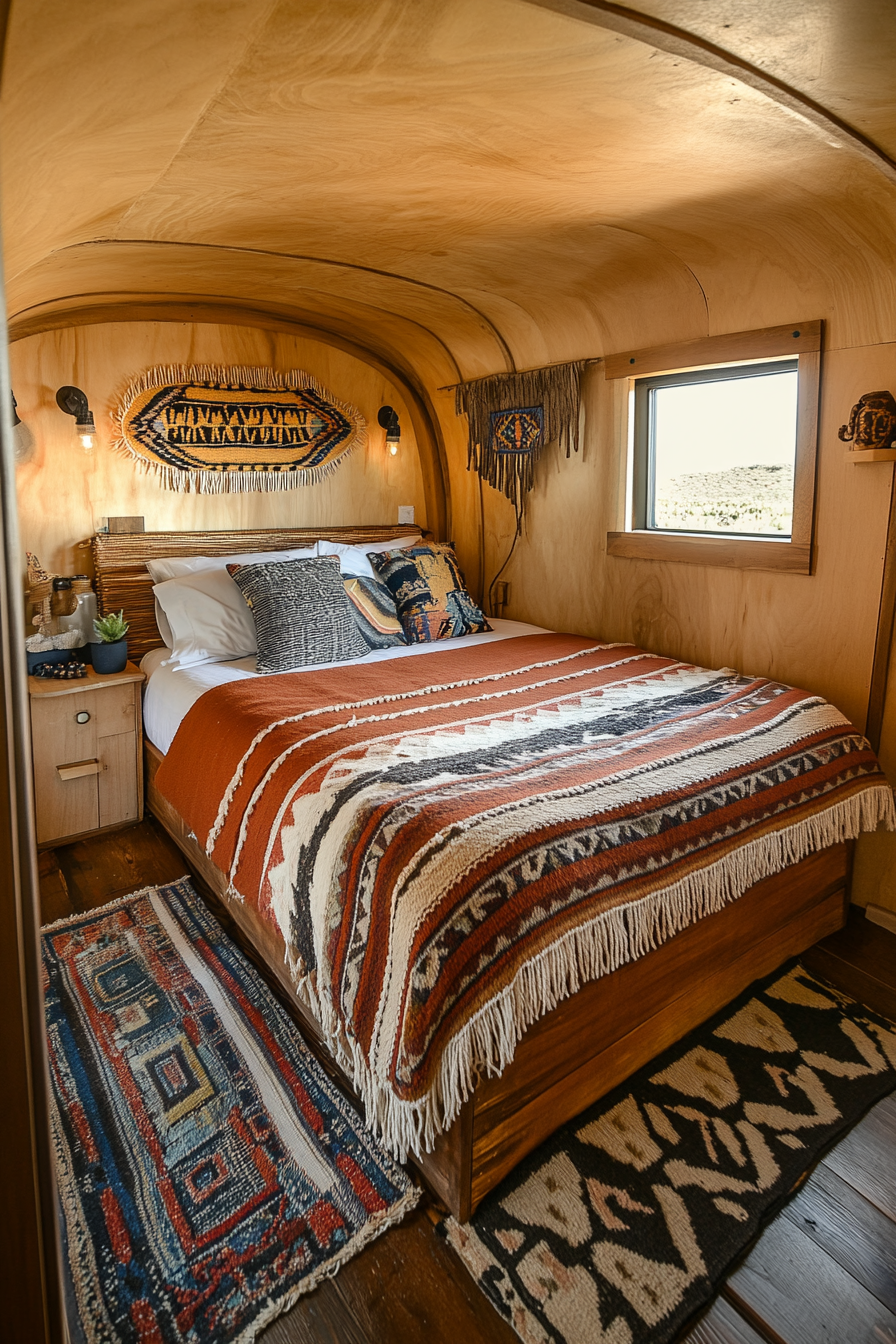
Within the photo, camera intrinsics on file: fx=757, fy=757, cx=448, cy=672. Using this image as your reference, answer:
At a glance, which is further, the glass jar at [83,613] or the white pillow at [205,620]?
the glass jar at [83,613]

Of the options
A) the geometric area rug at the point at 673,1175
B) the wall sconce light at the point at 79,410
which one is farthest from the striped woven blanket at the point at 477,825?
the wall sconce light at the point at 79,410

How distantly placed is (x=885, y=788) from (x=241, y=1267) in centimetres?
197

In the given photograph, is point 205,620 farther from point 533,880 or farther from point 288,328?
point 533,880

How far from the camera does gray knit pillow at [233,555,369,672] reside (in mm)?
2760

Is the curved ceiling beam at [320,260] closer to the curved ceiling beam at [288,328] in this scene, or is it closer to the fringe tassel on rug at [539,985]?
the curved ceiling beam at [288,328]

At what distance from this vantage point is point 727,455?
2.80 metres

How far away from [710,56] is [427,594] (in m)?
2.13

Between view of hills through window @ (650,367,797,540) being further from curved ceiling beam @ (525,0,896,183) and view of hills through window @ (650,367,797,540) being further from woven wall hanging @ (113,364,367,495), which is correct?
woven wall hanging @ (113,364,367,495)

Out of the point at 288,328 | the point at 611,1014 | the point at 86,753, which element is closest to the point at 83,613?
the point at 86,753

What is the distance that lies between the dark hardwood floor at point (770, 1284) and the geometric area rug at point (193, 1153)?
5 centimetres

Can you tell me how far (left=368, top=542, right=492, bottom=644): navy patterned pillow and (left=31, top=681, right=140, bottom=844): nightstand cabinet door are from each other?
3.69 feet

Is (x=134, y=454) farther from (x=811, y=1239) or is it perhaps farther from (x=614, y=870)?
(x=811, y=1239)

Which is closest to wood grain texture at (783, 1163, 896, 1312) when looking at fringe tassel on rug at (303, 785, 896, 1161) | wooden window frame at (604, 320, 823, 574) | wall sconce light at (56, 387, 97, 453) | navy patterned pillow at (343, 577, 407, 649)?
fringe tassel on rug at (303, 785, 896, 1161)

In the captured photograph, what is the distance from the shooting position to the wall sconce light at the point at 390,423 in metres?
3.89
